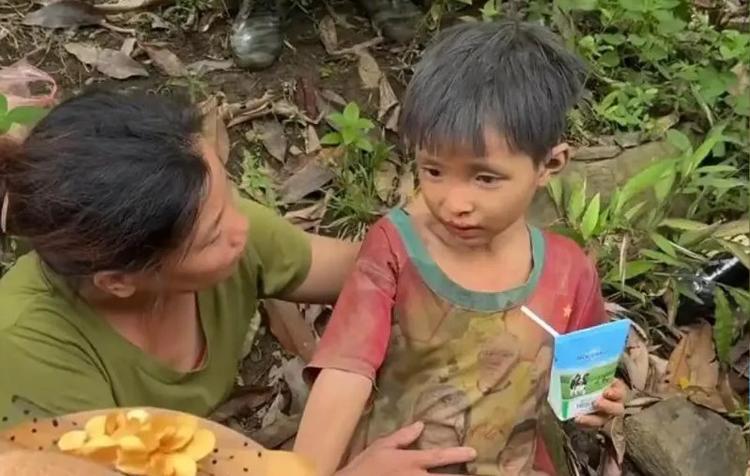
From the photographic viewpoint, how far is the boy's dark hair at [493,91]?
2.04m

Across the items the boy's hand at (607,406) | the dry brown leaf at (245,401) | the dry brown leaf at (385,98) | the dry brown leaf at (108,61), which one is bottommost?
the dry brown leaf at (245,401)

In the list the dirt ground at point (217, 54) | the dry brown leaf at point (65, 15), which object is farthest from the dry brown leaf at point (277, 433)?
the dry brown leaf at point (65, 15)

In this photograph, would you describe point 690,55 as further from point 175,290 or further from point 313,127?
point 175,290

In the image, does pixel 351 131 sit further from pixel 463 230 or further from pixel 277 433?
pixel 463 230

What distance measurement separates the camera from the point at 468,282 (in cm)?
223

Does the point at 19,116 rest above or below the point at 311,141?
above

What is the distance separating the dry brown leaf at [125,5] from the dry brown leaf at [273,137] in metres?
0.62

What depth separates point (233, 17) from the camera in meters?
3.79

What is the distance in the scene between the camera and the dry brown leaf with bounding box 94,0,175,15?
3797 millimetres

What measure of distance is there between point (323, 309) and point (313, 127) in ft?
2.17

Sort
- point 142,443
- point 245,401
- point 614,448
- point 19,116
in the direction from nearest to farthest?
point 142,443 < point 19,116 < point 614,448 < point 245,401

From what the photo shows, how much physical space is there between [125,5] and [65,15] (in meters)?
0.19

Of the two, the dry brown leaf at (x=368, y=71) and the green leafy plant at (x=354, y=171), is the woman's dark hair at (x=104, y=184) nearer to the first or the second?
the green leafy plant at (x=354, y=171)

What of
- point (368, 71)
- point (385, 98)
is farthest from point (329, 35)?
point (385, 98)
